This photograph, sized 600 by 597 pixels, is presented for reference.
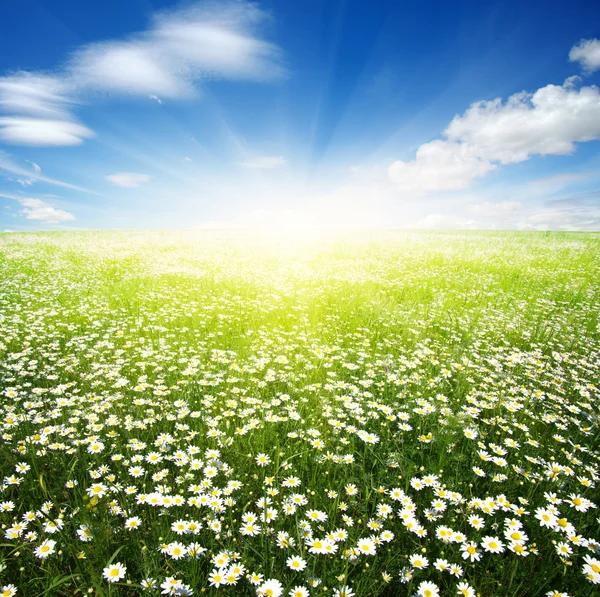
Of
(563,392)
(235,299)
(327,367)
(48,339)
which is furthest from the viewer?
(235,299)

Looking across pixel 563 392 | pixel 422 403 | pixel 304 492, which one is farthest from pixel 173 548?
pixel 563 392

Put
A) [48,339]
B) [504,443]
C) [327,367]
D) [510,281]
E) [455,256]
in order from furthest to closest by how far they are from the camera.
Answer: [455,256] → [510,281] → [48,339] → [327,367] → [504,443]

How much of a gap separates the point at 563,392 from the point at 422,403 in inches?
90.0

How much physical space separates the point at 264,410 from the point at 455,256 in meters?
17.2

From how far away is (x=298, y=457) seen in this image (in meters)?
3.41

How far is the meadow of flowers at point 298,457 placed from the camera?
7.65 ft

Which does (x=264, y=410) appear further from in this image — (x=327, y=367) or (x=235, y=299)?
(x=235, y=299)

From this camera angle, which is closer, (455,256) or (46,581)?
(46,581)

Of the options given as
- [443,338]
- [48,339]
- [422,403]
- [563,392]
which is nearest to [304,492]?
[422,403]

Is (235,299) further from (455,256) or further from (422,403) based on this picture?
(455,256)

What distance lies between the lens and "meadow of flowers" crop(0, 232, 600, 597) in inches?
91.8

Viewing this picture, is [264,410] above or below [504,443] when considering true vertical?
above

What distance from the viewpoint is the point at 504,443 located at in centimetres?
368

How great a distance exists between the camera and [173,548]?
7.64 ft
